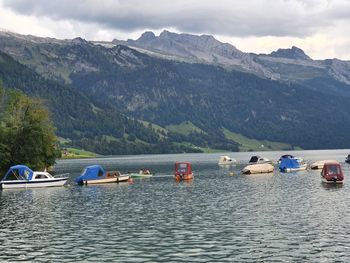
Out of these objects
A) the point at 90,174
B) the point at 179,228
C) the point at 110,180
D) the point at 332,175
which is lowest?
the point at 179,228

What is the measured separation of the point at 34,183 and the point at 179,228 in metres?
78.4

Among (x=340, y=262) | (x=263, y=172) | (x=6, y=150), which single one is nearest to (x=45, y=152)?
(x=6, y=150)

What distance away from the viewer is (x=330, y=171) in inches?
5197

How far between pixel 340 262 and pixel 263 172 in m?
145

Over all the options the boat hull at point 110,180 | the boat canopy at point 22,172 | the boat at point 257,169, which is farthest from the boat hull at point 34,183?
the boat at point 257,169

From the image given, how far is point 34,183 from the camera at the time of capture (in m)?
132

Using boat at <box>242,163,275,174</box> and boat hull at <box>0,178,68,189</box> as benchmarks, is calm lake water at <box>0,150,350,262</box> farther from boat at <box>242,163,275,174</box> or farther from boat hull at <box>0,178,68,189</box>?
boat at <box>242,163,275,174</box>

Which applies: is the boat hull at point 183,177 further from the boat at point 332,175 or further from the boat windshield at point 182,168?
the boat at point 332,175

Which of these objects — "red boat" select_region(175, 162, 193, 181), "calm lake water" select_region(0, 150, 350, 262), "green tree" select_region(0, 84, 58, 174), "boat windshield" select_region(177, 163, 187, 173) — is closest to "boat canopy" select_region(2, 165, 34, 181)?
"green tree" select_region(0, 84, 58, 174)

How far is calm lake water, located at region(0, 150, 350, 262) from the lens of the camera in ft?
159

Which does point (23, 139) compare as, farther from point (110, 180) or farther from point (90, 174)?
point (110, 180)

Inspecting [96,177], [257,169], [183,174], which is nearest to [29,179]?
[96,177]

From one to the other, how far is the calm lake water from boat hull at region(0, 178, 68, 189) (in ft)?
79.0

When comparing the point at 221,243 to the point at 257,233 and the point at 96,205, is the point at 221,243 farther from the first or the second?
the point at 96,205
